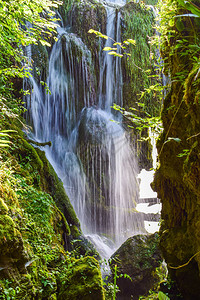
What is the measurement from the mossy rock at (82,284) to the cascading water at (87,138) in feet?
22.0

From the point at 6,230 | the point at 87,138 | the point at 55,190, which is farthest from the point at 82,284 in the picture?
the point at 87,138

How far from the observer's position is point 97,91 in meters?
12.1

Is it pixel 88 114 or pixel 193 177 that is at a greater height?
pixel 88 114

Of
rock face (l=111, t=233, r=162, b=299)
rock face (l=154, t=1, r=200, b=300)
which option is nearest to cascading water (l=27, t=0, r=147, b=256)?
rock face (l=111, t=233, r=162, b=299)

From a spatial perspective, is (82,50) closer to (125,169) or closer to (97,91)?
(97,91)

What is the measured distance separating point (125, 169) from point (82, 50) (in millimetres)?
6518

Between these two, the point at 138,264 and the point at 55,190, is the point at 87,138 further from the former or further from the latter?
the point at 138,264

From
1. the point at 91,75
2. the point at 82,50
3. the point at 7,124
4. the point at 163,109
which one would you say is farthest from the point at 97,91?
the point at 163,109

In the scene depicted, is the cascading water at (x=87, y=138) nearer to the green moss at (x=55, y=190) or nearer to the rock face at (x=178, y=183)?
the green moss at (x=55, y=190)

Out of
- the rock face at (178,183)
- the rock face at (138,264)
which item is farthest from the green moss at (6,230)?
the rock face at (138,264)

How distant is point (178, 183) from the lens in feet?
11.2

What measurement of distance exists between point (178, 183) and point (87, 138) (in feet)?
25.3

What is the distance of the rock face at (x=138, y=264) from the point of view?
5883mm

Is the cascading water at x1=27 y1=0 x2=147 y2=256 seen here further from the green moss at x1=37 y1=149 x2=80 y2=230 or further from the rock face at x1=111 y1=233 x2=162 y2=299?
the green moss at x1=37 y1=149 x2=80 y2=230
